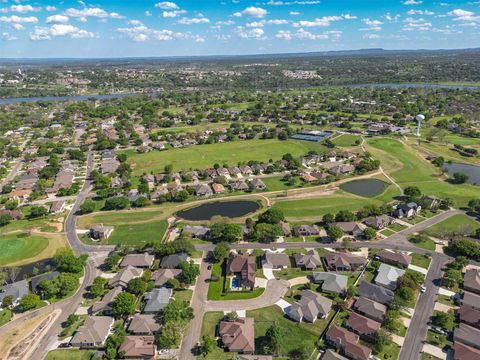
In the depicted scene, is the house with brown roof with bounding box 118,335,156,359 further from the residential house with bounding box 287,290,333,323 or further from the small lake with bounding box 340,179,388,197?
the small lake with bounding box 340,179,388,197

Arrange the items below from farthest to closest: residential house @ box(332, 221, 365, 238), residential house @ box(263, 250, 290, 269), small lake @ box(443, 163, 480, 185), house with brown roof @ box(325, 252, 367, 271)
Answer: small lake @ box(443, 163, 480, 185)
residential house @ box(332, 221, 365, 238)
residential house @ box(263, 250, 290, 269)
house with brown roof @ box(325, 252, 367, 271)

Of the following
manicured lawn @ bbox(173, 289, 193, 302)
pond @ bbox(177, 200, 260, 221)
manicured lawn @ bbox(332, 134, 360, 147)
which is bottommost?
manicured lawn @ bbox(173, 289, 193, 302)

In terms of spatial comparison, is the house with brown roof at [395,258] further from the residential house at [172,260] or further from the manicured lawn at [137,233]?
the manicured lawn at [137,233]

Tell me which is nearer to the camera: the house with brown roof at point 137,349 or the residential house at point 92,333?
the house with brown roof at point 137,349

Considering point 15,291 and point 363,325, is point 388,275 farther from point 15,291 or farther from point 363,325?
point 15,291

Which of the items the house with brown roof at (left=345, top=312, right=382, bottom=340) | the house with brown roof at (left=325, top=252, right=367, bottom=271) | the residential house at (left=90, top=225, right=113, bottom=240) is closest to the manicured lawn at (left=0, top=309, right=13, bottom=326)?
the residential house at (left=90, top=225, right=113, bottom=240)

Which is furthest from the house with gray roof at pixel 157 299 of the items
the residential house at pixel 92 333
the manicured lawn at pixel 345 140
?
the manicured lawn at pixel 345 140
